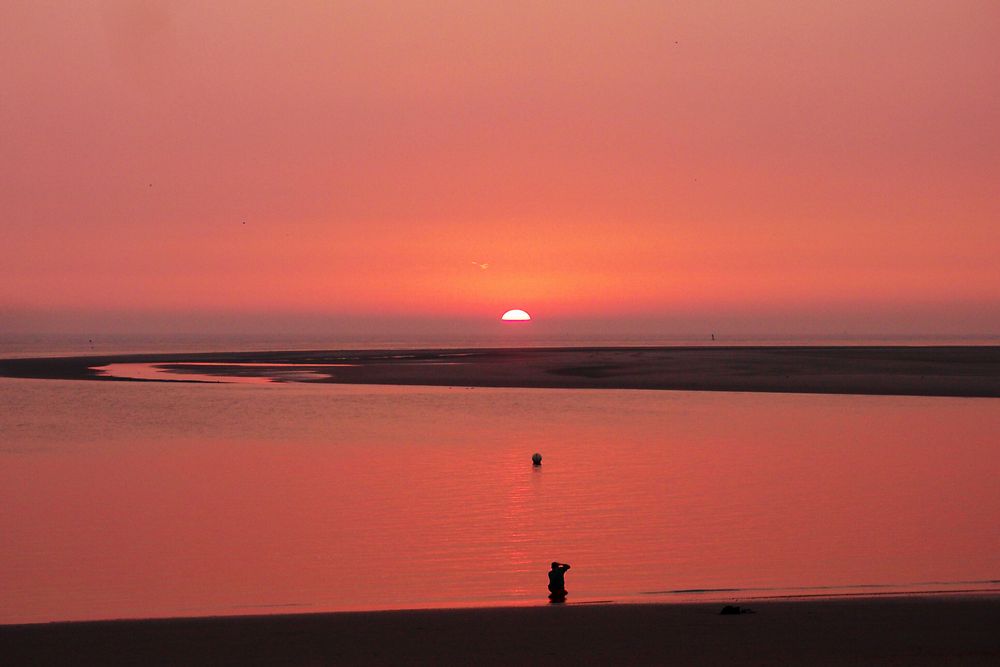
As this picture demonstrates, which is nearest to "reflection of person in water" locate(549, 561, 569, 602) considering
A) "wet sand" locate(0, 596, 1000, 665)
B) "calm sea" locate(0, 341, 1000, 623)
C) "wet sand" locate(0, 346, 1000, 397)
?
"calm sea" locate(0, 341, 1000, 623)

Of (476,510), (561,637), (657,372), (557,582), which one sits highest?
(657,372)

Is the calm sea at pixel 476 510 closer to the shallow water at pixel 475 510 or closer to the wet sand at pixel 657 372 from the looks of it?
the shallow water at pixel 475 510

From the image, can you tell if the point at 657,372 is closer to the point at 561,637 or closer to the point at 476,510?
the point at 476,510

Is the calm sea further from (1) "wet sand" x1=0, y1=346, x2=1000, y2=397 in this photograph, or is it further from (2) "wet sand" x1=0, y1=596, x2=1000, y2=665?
(1) "wet sand" x1=0, y1=346, x2=1000, y2=397

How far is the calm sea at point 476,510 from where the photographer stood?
13680mm

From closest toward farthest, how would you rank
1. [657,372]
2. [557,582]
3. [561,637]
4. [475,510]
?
[561,637] < [557,582] < [475,510] < [657,372]

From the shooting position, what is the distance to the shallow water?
13703 mm

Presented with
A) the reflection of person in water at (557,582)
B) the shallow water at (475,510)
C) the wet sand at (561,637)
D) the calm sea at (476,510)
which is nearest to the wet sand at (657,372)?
the shallow water at (475,510)

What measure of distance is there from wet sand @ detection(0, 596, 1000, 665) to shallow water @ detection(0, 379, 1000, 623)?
98cm

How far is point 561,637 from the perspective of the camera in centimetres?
1091

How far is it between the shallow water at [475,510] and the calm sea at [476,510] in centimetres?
7

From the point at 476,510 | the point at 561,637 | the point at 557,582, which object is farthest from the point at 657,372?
the point at 561,637

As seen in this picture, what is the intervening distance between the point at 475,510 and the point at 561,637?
8540 millimetres

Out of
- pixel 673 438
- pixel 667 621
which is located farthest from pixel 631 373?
pixel 667 621
